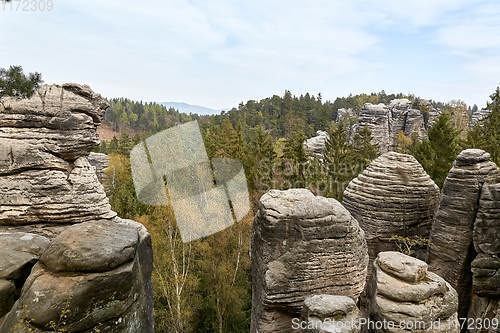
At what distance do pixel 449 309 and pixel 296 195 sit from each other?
15.4 feet

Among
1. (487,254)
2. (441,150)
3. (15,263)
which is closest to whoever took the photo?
(15,263)

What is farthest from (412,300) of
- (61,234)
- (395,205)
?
(61,234)

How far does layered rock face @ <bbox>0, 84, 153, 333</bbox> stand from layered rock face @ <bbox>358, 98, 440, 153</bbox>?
188 ft

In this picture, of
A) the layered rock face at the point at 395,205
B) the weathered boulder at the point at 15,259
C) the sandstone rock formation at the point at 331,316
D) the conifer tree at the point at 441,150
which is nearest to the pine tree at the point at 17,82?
the weathered boulder at the point at 15,259

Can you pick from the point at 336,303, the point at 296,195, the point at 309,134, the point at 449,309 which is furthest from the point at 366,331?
the point at 309,134

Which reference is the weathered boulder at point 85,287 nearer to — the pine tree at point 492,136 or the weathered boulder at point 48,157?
the weathered boulder at point 48,157

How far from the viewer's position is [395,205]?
531 inches

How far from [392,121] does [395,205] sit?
5459cm

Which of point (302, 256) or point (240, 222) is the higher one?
point (302, 256)

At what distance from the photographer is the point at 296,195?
878 cm

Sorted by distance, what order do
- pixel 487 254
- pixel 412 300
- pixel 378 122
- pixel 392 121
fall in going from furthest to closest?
pixel 392 121 < pixel 378 122 < pixel 487 254 < pixel 412 300

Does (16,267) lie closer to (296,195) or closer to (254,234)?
(254,234)

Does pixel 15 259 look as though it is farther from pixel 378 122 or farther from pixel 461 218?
pixel 378 122

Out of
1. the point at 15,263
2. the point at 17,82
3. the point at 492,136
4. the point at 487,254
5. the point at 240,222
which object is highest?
the point at 17,82
